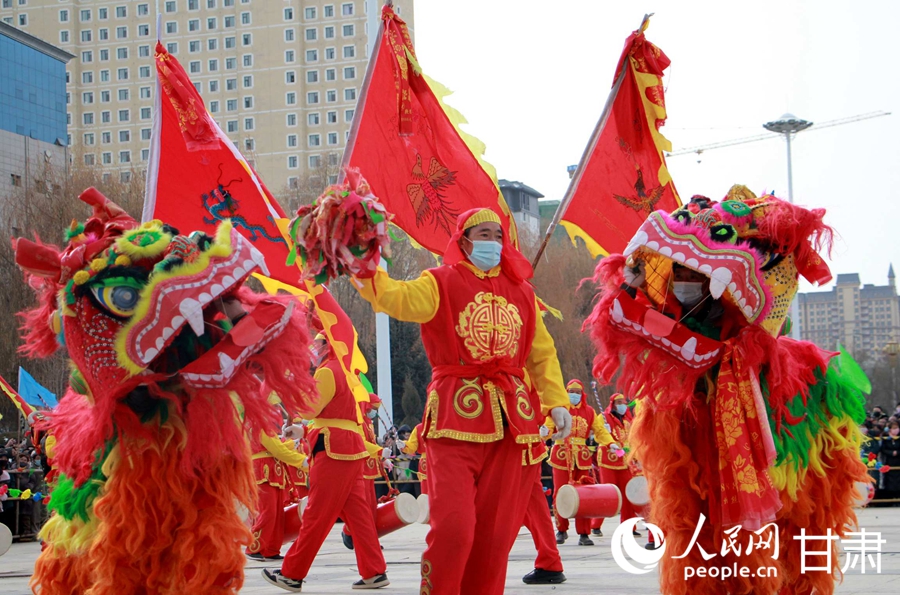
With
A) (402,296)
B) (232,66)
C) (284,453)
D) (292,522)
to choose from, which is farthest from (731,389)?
(232,66)

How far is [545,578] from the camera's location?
7887mm

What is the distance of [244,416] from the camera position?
17.2ft

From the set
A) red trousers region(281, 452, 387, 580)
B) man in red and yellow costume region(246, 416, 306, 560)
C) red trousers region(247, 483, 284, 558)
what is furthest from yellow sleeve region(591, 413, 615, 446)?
red trousers region(281, 452, 387, 580)

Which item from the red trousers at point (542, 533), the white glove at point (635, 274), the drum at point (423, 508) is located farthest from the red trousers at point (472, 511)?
the drum at point (423, 508)

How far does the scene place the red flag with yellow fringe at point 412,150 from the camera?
7.59m

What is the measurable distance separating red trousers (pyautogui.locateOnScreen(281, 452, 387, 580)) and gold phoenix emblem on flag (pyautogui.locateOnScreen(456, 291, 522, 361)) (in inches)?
105

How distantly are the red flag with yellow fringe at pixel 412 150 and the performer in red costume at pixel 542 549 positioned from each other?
6.24 ft

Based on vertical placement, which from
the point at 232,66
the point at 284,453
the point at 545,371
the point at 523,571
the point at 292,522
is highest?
the point at 232,66

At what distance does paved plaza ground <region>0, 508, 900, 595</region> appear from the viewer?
7.18 m

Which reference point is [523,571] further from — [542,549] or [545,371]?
[545,371]

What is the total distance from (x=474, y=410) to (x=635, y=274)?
100 centimetres

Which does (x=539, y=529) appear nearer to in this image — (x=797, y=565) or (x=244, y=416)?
(x=797, y=565)

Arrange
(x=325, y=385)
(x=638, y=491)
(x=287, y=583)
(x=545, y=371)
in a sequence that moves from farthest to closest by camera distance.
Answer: (x=638, y=491)
(x=325, y=385)
(x=287, y=583)
(x=545, y=371)

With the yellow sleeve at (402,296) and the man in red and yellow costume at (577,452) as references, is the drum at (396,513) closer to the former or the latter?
the yellow sleeve at (402,296)
